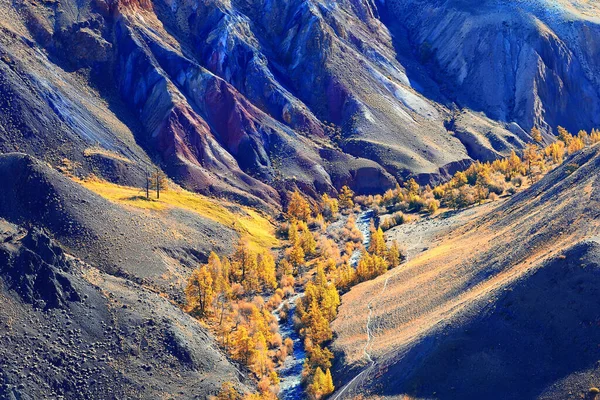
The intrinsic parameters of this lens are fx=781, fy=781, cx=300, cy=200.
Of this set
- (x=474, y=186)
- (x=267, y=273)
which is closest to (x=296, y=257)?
(x=267, y=273)

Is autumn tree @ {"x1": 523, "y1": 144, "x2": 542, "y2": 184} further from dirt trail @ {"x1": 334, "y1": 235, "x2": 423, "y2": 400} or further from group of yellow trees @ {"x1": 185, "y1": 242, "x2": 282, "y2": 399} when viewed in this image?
Result: group of yellow trees @ {"x1": 185, "y1": 242, "x2": 282, "y2": 399}

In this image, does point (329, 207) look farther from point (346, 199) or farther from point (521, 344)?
point (521, 344)

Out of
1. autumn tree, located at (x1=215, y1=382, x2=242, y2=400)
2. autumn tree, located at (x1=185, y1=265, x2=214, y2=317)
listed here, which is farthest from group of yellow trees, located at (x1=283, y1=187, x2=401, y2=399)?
autumn tree, located at (x1=185, y1=265, x2=214, y2=317)

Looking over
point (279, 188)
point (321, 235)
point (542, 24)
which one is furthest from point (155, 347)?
point (542, 24)

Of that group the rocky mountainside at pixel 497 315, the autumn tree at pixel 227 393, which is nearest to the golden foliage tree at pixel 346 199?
the rocky mountainside at pixel 497 315

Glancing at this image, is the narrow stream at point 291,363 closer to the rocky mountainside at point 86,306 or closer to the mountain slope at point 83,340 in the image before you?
the rocky mountainside at point 86,306

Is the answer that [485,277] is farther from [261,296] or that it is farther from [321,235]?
[321,235]
